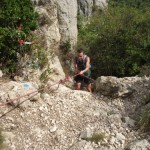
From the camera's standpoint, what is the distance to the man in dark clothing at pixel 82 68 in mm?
8508

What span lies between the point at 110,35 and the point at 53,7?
3161mm

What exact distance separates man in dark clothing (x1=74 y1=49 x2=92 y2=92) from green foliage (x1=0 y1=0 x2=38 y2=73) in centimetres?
185

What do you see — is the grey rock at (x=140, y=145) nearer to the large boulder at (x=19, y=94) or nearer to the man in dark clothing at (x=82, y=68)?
the large boulder at (x=19, y=94)

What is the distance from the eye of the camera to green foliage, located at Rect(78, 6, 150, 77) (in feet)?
41.5

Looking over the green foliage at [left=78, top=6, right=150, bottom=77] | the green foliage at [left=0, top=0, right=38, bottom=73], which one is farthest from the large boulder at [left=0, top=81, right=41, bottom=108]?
the green foliage at [left=78, top=6, right=150, bottom=77]

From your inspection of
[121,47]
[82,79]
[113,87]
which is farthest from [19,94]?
[121,47]

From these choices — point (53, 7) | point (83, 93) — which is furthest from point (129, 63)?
point (83, 93)

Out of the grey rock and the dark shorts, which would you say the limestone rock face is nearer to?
the dark shorts

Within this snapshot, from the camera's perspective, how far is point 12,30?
27.6 feet

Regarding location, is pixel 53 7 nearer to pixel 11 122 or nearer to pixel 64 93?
pixel 64 93

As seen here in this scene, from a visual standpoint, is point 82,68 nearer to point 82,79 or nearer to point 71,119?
point 82,79

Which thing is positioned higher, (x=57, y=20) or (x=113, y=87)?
(x=57, y=20)

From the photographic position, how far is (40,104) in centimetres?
714

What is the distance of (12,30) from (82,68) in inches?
98.2
